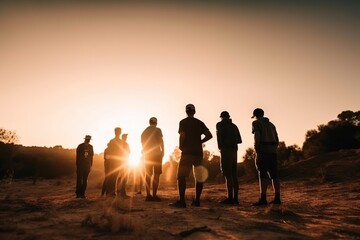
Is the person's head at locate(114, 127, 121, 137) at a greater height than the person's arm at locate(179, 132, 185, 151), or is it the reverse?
the person's head at locate(114, 127, 121, 137)

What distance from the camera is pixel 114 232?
3.57 metres

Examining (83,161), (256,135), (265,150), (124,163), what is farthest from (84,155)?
(265,150)

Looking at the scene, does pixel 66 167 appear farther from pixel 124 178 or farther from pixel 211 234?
pixel 211 234

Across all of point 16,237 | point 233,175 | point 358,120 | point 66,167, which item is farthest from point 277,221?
point 358,120

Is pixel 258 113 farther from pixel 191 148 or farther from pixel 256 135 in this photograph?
pixel 191 148

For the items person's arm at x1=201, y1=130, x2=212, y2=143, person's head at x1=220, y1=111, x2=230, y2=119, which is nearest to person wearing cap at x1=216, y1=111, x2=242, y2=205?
person's head at x1=220, y1=111, x2=230, y2=119

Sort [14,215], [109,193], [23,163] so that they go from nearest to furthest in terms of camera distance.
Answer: [14,215] → [109,193] → [23,163]

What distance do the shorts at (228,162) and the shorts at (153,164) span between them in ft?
5.81

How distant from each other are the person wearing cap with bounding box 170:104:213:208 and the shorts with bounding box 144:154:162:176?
1540 mm

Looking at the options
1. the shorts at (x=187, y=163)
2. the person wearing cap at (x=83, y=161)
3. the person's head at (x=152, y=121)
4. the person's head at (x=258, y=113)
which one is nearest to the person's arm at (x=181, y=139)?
the shorts at (x=187, y=163)

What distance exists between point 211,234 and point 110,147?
269 inches

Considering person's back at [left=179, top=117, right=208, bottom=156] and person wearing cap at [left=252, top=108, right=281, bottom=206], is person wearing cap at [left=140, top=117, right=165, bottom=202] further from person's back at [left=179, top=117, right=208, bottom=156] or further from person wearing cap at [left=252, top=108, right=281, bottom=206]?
person wearing cap at [left=252, top=108, right=281, bottom=206]

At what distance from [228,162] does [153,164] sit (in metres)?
2.10

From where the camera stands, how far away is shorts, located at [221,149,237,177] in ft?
24.6
